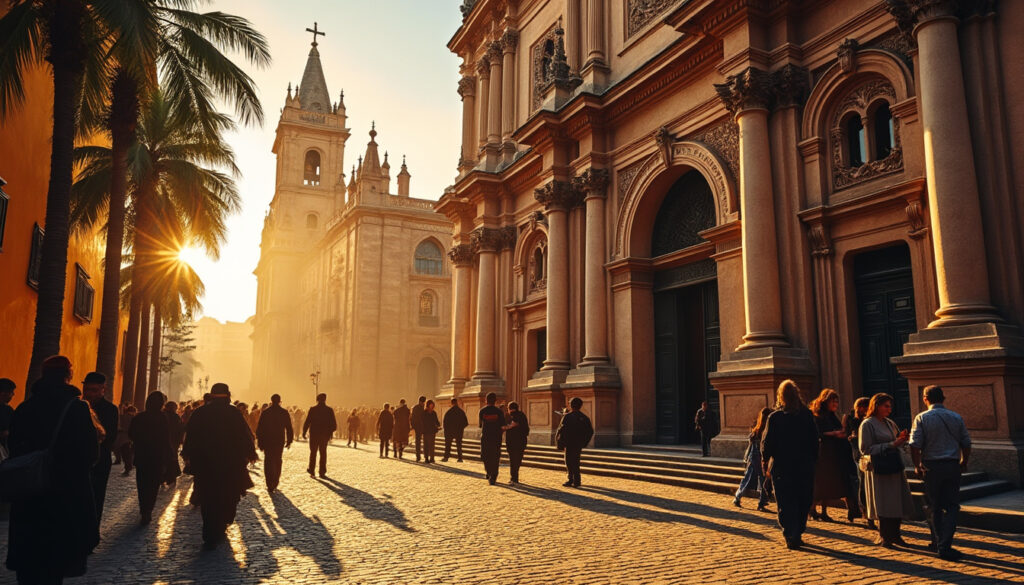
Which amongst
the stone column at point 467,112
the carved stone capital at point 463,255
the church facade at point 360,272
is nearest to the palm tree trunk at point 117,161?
the carved stone capital at point 463,255

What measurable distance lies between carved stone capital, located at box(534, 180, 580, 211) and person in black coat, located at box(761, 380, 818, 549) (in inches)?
561

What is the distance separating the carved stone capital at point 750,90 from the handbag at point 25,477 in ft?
43.8

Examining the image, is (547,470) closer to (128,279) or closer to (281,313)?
(128,279)

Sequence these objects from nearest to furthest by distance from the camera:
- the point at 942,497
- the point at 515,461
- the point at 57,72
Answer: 1. the point at 942,497
2. the point at 57,72
3. the point at 515,461

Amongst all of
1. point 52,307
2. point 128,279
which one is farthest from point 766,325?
point 128,279

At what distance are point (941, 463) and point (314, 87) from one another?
67448mm

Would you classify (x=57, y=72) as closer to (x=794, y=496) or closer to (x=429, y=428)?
(x=429, y=428)

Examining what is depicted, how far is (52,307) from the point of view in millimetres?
10781

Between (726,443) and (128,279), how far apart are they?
23445mm

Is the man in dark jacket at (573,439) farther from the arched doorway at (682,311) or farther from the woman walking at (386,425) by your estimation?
the woman walking at (386,425)

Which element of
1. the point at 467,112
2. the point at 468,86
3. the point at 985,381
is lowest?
the point at 985,381

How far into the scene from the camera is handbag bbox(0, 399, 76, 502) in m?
4.68

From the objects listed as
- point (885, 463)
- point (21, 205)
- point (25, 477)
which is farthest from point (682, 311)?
point (25, 477)

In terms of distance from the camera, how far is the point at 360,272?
50.4 meters
